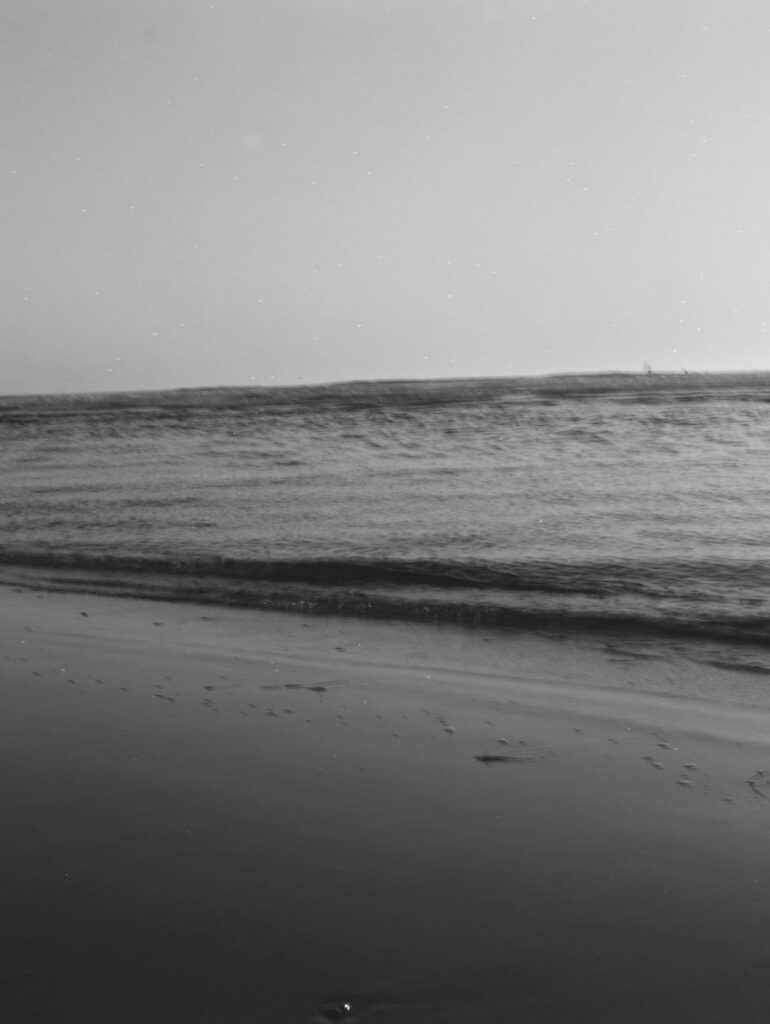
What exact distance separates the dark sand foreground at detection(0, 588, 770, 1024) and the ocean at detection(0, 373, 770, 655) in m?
1.35

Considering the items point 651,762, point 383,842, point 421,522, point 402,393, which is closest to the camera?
point 383,842

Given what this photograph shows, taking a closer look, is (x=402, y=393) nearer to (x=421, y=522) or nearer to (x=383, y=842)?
(x=421, y=522)

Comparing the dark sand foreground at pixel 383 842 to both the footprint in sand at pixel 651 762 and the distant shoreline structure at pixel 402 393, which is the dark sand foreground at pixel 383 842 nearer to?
the footprint in sand at pixel 651 762

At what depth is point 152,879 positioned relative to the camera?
2408mm

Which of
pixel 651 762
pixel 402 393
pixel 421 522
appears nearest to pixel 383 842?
pixel 651 762

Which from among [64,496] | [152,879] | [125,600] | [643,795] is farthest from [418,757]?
[64,496]

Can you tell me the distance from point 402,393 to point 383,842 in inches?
1254

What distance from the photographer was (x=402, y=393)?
112 ft

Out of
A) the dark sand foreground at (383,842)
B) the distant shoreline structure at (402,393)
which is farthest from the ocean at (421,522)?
the distant shoreline structure at (402,393)

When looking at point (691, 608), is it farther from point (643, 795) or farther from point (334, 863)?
point (334, 863)

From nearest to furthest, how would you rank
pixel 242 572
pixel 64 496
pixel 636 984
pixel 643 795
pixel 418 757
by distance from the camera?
pixel 636 984, pixel 643 795, pixel 418 757, pixel 242 572, pixel 64 496

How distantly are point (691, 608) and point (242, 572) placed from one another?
2.83m

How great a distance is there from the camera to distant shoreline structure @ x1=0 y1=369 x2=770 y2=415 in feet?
98.0

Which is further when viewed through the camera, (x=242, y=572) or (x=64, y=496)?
(x=64, y=496)
